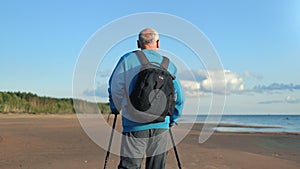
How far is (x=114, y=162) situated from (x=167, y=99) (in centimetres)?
406

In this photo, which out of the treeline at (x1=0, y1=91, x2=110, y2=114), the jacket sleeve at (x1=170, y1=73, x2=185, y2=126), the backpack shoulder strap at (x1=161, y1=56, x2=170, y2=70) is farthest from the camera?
the treeline at (x1=0, y1=91, x2=110, y2=114)

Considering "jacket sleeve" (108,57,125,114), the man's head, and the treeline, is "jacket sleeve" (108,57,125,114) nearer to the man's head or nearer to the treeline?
the man's head

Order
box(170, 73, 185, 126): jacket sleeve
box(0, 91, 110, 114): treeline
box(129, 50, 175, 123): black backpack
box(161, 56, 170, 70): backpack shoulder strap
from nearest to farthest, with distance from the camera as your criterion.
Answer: box(129, 50, 175, 123): black backpack < box(161, 56, 170, 70): backpack shoulder strap < box(170, 73, 185, 126): jacket sleeve < box(0, 91, 110, 114): treeline

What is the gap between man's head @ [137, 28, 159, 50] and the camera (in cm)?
418

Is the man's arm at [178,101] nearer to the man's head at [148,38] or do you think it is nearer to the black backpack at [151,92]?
the black backpack at [151,92]

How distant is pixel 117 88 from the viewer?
404cm

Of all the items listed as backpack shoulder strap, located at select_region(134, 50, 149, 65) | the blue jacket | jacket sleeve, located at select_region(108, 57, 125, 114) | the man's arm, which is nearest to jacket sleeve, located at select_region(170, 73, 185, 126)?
the man's arm

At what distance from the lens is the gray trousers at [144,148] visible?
3998mm

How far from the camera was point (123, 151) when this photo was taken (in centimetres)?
405

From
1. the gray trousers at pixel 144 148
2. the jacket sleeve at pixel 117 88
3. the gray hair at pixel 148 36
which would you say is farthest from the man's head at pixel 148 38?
the gray trousers at pixel 144 148

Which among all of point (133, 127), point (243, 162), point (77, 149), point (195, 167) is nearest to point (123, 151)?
point (133, 127)

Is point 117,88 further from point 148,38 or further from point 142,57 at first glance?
point 148,38

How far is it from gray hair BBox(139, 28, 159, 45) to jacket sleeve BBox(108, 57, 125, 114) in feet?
1.09

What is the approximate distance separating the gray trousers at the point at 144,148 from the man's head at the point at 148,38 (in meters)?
0.92
